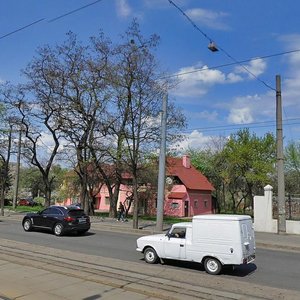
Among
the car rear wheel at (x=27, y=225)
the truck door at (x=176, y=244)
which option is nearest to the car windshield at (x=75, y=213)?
the car rear wheel at (x=27, y=225)

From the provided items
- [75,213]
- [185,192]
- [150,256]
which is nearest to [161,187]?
[75,213]

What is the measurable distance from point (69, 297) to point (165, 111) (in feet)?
58.9

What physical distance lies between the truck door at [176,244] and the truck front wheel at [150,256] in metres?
0.52

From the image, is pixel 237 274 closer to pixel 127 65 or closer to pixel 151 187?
pixel 127 65

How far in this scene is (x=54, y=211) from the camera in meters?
23.0

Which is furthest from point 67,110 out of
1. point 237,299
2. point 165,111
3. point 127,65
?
point 237,299

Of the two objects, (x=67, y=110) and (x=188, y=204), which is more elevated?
(x=67, y=110)

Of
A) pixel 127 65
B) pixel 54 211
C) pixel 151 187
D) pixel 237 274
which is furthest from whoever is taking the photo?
pixel 151 187

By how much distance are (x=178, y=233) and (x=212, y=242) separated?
1344 mm

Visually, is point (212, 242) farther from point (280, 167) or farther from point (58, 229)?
point (280, 167)

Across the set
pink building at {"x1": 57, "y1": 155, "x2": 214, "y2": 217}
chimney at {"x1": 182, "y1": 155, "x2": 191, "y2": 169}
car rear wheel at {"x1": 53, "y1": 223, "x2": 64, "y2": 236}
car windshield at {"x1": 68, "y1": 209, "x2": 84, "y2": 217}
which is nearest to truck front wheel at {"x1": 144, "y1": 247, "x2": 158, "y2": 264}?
car rear wheel at {"x1": 53, "y1": 223, "x2": 64, "y2": 236}

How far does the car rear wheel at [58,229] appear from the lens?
2164 centimetres

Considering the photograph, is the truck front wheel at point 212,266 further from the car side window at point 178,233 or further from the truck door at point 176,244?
Answer: the car side window at point 178,233

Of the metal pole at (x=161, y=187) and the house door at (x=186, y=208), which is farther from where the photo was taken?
the house door at (x=186, y=208)
